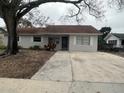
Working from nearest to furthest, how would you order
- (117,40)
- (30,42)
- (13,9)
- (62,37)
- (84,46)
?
(13,9) < (84,46) < (62,37) < (30,42) < (117,40)

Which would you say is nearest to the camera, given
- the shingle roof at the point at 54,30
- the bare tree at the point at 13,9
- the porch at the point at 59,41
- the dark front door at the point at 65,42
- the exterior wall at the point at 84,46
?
the bare tree at the point at 13,9

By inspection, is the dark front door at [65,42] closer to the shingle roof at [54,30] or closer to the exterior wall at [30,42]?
the exterior wall at [30,42]

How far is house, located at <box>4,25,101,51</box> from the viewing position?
102 feet

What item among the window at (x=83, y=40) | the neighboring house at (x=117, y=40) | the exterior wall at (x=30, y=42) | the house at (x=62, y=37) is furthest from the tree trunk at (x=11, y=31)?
the neighboring house at (x=117, y=40)

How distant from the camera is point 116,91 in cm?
750

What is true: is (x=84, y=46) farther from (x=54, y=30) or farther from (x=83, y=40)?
(x=54, y=30)

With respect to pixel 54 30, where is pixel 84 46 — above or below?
below

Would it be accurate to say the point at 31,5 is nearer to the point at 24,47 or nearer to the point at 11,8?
the point at 11,8

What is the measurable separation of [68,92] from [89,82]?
1807 millimetres

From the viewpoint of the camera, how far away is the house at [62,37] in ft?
102

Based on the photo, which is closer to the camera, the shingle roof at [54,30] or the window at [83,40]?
the window at [83,40]

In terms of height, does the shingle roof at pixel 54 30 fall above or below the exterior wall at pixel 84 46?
above

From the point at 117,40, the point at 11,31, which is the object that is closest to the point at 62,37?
the point at 11,31

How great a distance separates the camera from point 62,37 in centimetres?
3288
